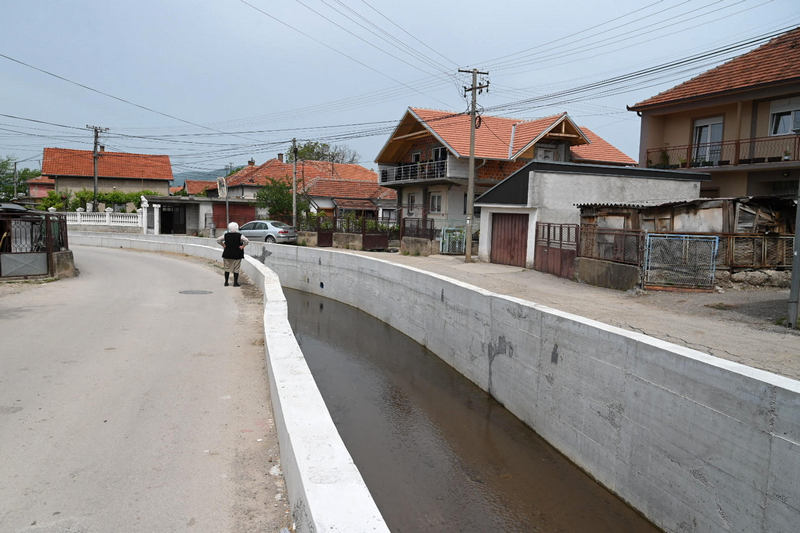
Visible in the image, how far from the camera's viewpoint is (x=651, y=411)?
6.85 metres

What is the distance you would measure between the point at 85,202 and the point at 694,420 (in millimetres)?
51306

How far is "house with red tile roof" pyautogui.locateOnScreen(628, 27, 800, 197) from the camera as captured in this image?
73.3ft

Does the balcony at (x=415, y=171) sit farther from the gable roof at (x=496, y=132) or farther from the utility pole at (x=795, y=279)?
the utility pole at (x=795, y=279)

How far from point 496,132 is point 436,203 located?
586 centimetres

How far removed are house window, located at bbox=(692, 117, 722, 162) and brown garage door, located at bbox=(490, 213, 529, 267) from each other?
387 inches

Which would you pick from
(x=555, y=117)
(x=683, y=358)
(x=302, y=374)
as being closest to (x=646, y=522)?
(x=683, y=358)

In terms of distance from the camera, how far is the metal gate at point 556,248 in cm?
1739

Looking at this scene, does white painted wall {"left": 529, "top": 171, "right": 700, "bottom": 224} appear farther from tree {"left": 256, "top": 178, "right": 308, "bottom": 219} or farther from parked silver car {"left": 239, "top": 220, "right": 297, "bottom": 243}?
tree {"left": 256, "top": 178, "right": 308, "bottom": 219}

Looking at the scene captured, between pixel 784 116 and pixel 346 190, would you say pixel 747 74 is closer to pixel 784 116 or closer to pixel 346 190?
pixel 784 116

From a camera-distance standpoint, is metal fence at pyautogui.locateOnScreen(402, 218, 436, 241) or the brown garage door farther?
metal fence at pyautogui.locateOnScreen(402, 218, 436, 241)

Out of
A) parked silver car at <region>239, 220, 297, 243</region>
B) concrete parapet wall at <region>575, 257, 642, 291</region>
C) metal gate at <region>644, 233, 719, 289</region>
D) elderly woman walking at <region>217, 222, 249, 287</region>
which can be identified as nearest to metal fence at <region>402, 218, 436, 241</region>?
parked silver car at <region>239, 220, 297, 243</region>

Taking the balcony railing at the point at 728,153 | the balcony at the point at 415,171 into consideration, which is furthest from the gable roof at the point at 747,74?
the balcony at the point at 415,171

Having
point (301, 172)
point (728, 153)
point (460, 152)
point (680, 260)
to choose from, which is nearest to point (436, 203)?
point (460, 152)

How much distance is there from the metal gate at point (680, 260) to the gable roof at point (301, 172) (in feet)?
137
